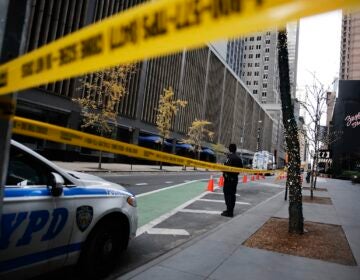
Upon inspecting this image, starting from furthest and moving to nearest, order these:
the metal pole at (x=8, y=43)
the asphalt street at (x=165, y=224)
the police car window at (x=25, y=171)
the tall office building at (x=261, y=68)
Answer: the tall office building at (x=261, y=68) → the asphalt street at (x=165, y=224) → the police car window at (x=25, y=171) → the metal pole at (x=8, y=43)

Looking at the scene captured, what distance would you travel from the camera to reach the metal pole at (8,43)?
204 centimetres

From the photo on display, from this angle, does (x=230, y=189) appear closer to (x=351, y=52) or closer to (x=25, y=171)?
(x=25, y=171)

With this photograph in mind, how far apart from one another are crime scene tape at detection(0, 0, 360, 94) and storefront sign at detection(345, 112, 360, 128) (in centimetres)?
6346

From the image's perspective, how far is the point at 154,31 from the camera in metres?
1.50

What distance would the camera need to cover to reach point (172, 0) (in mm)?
1455

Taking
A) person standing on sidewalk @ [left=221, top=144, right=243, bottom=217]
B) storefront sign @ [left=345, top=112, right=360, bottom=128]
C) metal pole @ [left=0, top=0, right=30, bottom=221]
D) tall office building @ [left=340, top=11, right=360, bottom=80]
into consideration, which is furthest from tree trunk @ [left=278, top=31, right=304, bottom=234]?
tall office building @ [left=340, top=11, right=360, bottom=80]

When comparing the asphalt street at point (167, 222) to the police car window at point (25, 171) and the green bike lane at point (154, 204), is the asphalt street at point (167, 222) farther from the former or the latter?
the police car window at point (25, 171)

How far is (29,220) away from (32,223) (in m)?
0.06

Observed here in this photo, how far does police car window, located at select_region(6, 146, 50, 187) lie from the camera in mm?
3801

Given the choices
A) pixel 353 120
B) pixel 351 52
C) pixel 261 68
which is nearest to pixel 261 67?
pixel 261 68

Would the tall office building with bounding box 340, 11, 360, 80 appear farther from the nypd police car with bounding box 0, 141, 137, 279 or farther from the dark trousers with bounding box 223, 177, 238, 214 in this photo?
the nypd police car with bounding box 0, 141, 137, 279

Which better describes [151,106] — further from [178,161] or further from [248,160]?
[248,160]

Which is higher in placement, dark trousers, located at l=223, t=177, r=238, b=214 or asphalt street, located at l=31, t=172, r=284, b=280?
dark trousers, located at l=223, t=177, r=238, b=214

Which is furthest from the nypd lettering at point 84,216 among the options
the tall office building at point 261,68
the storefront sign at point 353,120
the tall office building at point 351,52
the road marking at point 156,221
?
the tall office building at point 261,68
